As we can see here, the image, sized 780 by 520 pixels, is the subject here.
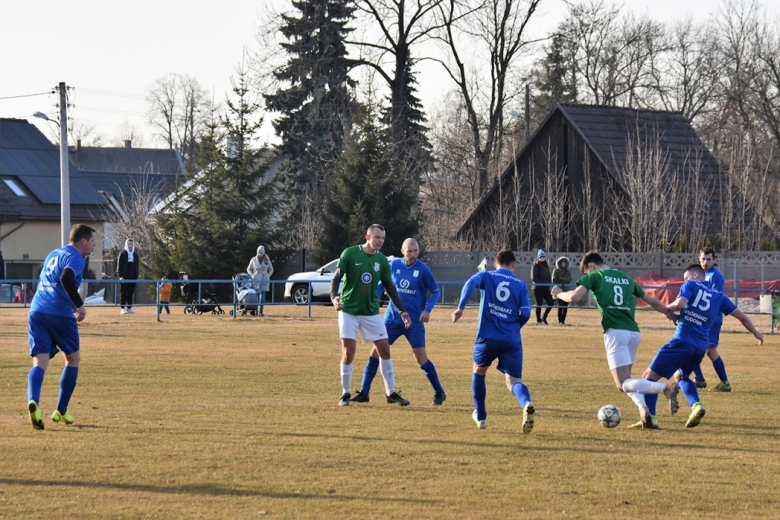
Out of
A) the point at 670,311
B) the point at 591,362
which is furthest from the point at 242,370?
the point at 670,311

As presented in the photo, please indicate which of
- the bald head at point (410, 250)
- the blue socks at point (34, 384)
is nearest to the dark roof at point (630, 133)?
the bald head at point (410, 250)

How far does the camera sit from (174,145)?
283 feet

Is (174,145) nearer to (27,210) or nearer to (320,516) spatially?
(27,210)

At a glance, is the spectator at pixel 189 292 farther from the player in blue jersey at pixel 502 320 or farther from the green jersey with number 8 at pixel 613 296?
the green jersey with number 8 at pixel 613 296

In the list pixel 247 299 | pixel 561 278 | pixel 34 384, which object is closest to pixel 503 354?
pixel 34 384

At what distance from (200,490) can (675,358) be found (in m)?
5.48

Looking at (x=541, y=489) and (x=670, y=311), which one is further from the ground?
(x=670, y=311)

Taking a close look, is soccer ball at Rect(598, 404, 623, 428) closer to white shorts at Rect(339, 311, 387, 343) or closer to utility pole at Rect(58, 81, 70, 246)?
white shorts at Rect(339, 311, 387, 343)

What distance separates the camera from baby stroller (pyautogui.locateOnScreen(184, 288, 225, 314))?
30.5m

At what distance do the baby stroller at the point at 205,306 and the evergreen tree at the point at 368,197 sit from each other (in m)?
9.55

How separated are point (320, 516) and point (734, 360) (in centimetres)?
1349

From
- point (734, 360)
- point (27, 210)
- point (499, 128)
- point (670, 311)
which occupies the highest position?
point (499, 128)

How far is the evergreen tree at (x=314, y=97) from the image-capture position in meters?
49.0

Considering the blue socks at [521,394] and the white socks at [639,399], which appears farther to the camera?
the white socks at [639,399]
